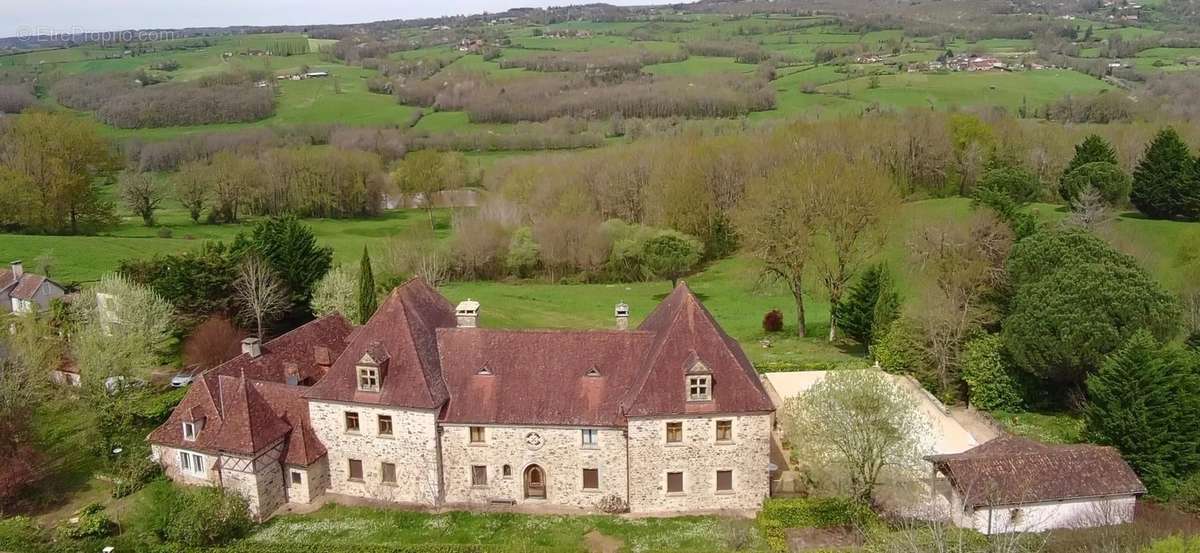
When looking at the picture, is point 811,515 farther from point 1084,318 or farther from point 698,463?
point 1084,318

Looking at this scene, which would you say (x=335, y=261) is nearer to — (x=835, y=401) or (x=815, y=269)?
(x=815, y=269)

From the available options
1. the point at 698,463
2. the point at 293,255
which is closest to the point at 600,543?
the point at 698,463

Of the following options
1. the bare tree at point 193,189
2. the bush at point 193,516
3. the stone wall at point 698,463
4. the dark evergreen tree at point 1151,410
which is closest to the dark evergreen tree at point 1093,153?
the dark evergreen tree at point 1151,410

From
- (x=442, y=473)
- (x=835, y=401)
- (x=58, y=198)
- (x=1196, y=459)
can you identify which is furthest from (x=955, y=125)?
(x=58, y=198)

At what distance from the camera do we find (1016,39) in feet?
596

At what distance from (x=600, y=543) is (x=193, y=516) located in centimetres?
1451

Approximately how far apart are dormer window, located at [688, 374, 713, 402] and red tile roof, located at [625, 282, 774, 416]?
18 centimetres

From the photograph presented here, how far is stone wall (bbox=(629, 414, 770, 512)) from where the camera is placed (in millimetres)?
31656

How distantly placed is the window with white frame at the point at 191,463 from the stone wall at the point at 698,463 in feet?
57.2

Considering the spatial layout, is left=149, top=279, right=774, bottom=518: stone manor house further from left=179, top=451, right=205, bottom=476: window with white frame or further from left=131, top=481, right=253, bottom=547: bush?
left=131, top=481, right=253, bottom=547: bush

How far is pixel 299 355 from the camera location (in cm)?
3984

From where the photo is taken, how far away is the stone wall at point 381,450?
3250 centimetres

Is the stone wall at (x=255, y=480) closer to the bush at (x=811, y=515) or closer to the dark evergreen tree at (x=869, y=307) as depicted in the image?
the bush at (x=811, y=515)

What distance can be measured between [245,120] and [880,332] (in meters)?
132
